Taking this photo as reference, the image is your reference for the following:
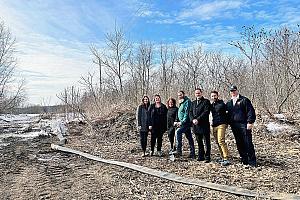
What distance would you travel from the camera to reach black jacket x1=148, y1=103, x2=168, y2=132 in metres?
8.55

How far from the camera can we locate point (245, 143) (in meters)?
6.99

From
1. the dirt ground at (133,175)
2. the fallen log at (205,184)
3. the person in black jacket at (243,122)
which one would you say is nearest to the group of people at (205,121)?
A: the person in black jacket at (243,122)

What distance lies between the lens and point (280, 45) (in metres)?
18.7

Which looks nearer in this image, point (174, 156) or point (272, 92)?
point (174, 156)

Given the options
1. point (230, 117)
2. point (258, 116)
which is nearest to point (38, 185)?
point (230, 117)

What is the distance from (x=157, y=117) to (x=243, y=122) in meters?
2.47

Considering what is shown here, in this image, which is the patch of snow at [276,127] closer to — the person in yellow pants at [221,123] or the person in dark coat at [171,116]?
the person in dark coat at [171,116]

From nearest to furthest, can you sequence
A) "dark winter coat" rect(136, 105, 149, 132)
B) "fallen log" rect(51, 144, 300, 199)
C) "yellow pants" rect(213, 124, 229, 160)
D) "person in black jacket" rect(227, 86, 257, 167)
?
"fallen log" rect(51, 144, 300, 199)
"person in black jacket" rect(227, 86, 257, 167)
"yellow pants" rect(213, 124, 229, 160)
"dark winter coat" rect(136, 105, 149, 132)

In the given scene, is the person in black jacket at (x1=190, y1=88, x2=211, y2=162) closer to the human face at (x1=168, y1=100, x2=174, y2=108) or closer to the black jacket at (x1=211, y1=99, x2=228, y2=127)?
the black jacket at (x1=211, y1=99, x2=228, y2=127)

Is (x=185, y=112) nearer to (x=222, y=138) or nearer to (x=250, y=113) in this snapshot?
(x=222, y=138)

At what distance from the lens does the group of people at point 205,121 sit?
22.8 ft

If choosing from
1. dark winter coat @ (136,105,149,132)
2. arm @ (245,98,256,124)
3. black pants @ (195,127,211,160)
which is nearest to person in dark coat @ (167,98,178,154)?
dark winter coat @ (136,105,149,132)

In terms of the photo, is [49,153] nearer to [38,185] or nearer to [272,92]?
[38,185]

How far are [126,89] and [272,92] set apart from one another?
12588mm
